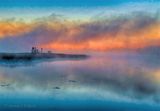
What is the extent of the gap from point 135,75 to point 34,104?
14.6 meters

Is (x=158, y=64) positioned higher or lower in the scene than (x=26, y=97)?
higher

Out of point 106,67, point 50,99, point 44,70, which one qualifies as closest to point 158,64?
point 106,67

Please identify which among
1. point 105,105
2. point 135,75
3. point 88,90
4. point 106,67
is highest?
point 106,67

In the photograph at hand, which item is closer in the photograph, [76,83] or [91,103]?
[91,103]

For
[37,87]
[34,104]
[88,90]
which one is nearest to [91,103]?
[34,104]

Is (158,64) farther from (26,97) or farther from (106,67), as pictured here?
(26,97)

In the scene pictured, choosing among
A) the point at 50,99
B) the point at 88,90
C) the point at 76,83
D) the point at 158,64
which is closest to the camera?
the point at 50,99

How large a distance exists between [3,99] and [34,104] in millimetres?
1576

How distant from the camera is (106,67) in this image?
39406 mm

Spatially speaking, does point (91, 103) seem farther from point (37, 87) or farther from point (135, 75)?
point (135, 75)

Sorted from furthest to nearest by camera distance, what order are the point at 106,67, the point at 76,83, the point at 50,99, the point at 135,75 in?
the point at 106,67 < the point at 135,75 < the point at 76,83 < the point at 50,99

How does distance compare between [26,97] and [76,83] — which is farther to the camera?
[76,83]

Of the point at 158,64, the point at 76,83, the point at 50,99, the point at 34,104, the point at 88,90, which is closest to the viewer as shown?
the point at 34,104

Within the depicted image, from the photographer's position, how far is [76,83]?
25781mm
